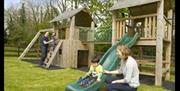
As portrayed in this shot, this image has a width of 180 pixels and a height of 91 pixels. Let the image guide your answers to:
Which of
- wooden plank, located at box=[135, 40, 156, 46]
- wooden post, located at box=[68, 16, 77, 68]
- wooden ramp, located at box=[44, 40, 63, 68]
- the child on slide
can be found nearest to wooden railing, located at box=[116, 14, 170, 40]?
wooden plank, located at box=[135, 40, 156, 46]

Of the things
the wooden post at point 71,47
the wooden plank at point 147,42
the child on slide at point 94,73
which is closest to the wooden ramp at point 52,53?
the wooden post at point 71,47

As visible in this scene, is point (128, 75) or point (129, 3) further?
point (129, 3)

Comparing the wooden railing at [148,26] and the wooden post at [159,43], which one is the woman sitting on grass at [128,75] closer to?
the wooden post at [159,43]

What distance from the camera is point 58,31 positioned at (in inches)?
491

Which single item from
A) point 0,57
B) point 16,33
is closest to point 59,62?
point 16,33

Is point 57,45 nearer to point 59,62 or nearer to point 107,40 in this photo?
point 59,62

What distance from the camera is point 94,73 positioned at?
511 centimetres

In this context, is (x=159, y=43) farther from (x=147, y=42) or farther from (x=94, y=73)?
(x=94, y=73)

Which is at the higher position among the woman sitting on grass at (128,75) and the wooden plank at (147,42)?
the wooden plank at (147,42)

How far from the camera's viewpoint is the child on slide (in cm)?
497

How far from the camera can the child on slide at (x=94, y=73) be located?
4.97m

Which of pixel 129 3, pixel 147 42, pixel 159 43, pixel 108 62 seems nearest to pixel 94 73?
pixel 108 62

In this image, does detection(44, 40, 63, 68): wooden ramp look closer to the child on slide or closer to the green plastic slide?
the green plastic slide

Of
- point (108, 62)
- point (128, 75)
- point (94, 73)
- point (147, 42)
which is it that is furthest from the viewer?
point (147, 42)
